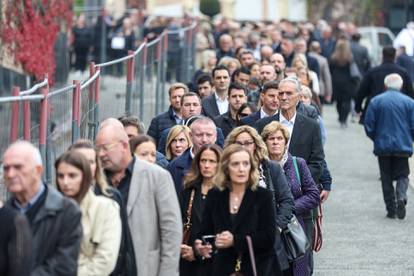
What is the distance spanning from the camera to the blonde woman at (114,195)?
32.1ft

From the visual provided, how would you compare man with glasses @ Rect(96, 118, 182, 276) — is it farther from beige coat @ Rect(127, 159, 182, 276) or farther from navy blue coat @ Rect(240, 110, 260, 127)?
navy blue coat @ Rect(240, 110, 260, 127)

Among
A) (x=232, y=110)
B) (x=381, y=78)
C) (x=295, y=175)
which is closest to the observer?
(x=295, y=175)

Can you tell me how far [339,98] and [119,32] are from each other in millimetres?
11101

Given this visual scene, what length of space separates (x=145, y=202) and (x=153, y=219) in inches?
4.7

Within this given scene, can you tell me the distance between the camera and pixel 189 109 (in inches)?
651

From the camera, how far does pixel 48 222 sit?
8828 millimetres

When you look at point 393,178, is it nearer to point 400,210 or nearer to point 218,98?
point 400,210

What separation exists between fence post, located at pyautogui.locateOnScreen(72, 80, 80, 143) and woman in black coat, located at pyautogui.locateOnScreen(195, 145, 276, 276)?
73.2 inches

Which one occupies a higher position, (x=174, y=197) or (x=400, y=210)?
(x=174, y=197)

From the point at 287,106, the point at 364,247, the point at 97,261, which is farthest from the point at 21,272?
the point at 364,247

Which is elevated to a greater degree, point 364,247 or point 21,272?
point 21,272

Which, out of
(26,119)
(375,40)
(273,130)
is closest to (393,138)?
(273,130)

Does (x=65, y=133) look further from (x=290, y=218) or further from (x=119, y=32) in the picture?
(x=119, y=32)

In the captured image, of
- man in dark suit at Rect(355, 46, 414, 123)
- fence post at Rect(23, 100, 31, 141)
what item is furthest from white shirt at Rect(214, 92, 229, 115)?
fence post at Rect(23, 100, 31, 141)
